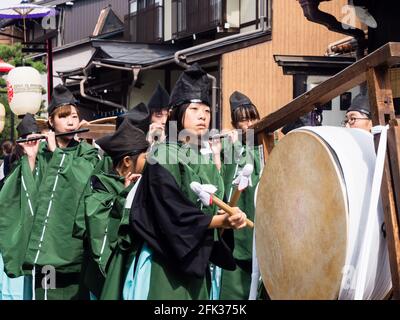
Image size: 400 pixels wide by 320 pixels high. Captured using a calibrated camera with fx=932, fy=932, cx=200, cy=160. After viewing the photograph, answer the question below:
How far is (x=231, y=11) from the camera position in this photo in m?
20.1

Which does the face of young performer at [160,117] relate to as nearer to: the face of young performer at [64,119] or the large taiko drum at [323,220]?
the face of young performer at [64,119]

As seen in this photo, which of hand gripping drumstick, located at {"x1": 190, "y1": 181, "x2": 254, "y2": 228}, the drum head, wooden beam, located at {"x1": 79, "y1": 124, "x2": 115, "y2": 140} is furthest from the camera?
wooden beam, located at {"x1": 79, "y1": 124, "x2": 115, "y2": 140}

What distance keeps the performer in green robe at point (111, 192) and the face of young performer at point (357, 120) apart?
1422 mm

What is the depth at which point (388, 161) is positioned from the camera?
139 inches

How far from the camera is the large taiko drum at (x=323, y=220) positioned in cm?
358

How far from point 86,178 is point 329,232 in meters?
3.33

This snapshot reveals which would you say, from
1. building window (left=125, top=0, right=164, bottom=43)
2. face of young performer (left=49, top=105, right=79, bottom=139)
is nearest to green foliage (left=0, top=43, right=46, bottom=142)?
building window (left=125, top=0, right=164, bottom=43)

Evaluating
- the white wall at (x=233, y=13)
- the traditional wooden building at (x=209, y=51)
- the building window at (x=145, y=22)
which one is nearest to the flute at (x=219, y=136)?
the traditional wooden building at (x=209, y=51)

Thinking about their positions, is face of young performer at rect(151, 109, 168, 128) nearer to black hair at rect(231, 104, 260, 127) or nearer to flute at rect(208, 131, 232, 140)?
black hair at rect(231, 104, 260, 127)

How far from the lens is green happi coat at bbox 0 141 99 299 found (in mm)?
6637

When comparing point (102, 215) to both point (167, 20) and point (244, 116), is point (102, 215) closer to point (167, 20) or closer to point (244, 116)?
point (244, 116)

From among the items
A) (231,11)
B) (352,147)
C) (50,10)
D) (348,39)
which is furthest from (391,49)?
(50,10)

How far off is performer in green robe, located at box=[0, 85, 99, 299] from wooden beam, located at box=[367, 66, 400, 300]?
3499 millimetres

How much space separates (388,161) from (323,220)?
1.34 feet
